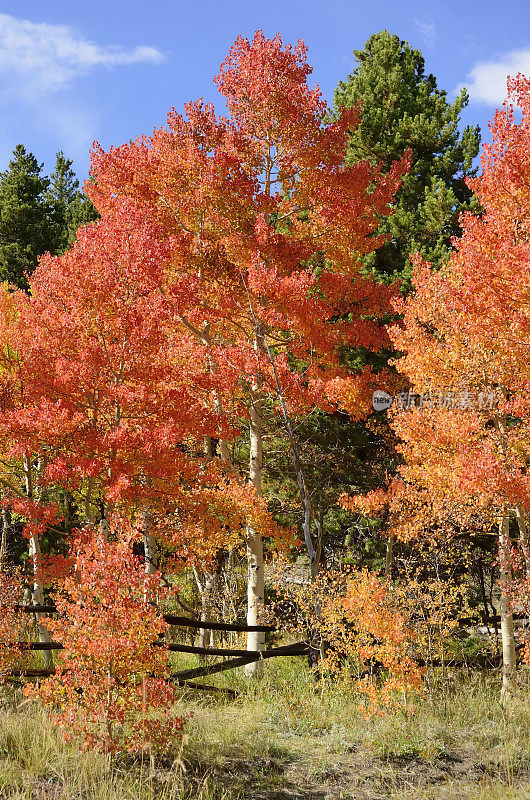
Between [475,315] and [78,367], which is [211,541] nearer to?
[78,367]

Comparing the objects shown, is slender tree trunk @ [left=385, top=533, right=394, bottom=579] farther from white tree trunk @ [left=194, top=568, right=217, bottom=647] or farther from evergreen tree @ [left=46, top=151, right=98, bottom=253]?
evergreen tree @ [left=46, top=151, right=98, bottom=253]

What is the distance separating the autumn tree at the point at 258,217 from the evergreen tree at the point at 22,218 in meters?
13.0

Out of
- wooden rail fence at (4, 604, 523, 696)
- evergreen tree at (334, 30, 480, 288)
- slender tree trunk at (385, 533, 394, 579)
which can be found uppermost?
evergreen tree at (334, 30, 480, 288)

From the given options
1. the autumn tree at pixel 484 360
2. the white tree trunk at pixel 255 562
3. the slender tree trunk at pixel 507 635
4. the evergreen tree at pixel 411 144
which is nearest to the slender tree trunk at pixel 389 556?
the autumn tree at pixel 484 360

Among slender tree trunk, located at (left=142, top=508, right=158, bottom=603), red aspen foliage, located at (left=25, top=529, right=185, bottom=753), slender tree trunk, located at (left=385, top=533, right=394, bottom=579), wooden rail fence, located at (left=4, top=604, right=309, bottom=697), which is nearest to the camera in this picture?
red aspen foliage, located at (left=25, top=529, right=185, bottom=753)

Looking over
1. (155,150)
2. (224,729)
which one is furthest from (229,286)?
(224,729)

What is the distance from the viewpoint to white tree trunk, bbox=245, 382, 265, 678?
1192 centimetres

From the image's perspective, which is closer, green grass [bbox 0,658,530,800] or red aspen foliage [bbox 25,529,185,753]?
green grass [bbox 0,658,530,800]

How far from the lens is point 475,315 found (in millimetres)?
10102

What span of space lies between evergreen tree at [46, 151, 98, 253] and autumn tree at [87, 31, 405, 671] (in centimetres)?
1345

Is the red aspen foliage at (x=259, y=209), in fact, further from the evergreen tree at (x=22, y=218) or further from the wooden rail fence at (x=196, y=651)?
the evergreen tree at (x=22, y=218)

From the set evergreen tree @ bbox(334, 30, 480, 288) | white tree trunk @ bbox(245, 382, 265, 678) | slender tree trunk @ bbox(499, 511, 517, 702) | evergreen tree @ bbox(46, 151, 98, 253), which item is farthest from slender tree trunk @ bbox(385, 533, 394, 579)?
evergreen tree @ bbox(46, 151, 98, 253)

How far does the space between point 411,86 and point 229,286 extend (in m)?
8.54

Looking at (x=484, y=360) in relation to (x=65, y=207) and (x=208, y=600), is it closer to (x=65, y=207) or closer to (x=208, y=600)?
(x=208, y=600)
